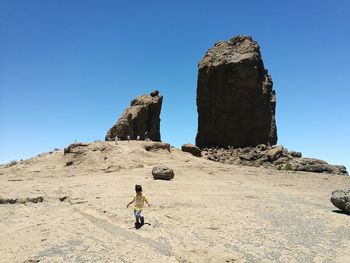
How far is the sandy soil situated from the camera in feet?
37.5

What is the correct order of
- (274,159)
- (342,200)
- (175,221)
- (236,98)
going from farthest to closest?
(236,98), (274,159), (342,200), (175,221)

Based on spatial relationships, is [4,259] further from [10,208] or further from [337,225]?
[337,225]

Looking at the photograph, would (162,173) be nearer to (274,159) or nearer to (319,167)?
(319,167)

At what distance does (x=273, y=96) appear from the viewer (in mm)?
57812

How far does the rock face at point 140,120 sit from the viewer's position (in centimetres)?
5550

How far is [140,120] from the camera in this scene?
198ft

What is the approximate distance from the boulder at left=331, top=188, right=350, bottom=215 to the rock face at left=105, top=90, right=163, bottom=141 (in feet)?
127

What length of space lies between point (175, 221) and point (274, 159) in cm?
2965

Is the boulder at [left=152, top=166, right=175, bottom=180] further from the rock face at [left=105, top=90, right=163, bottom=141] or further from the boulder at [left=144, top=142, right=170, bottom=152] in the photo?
the rock face at [left=105, top=90, right=163, bottom=141]

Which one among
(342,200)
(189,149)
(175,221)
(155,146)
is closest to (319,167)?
(189,149)

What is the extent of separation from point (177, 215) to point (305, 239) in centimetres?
445

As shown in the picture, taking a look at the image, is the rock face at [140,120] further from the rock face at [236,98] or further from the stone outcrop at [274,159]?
the stone outcrop at [274,159]

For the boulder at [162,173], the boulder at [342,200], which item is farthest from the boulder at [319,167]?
the boulder at [342,200]

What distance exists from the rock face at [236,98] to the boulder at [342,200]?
3728 centimetres
